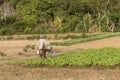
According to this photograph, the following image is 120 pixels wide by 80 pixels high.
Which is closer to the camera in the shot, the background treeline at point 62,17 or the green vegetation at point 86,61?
the green vegetation at point 86,61

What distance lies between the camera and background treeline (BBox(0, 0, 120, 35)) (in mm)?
38906

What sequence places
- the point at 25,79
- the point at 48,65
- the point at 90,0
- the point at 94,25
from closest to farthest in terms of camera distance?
the point at 25,79
the point at 48,65
the point at 94,25
the point at 90,0

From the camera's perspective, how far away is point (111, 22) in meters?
39.6

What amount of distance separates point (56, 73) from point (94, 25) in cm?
2796

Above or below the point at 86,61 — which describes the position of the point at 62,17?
below

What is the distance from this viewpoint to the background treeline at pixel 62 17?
38.9 metres

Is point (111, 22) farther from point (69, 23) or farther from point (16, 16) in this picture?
point (16, 16)

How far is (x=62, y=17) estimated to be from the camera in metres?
41.2

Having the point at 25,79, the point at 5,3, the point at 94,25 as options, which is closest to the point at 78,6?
the point at 94,25

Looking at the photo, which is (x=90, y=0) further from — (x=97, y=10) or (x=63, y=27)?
(x=63, y=27)

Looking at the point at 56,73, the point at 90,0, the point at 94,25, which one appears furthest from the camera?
the point at 90,0

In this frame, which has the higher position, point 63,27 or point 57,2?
point 57,2

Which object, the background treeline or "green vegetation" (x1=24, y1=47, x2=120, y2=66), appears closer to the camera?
"green vegetation" (x1=24, y1=47, x2=120, y2=66)

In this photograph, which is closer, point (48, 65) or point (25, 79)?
point (25, 79)
